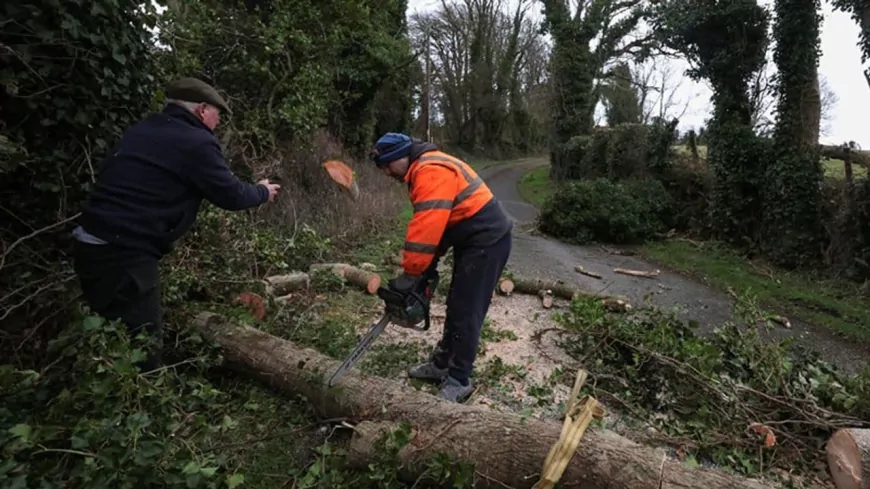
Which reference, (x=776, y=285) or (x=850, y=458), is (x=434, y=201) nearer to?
(x=850, y=458)

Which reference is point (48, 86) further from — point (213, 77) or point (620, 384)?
point (213, 77)

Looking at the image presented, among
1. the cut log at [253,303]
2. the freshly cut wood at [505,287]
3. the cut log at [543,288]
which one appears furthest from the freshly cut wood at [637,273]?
the cut log at [253,303]

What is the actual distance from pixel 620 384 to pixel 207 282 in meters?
3.36

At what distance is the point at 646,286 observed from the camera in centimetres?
804

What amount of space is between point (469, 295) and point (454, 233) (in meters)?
0.41

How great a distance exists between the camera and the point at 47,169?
2.72 m

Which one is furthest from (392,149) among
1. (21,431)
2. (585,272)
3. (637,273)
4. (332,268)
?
(637,273)

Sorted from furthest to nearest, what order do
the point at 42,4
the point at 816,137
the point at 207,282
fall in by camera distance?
the point at 816,137 → the point at 207,282 → the point at 42,4

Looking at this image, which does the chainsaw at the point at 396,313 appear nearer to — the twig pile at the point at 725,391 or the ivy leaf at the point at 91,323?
the ivy leaf at the point at 91,323

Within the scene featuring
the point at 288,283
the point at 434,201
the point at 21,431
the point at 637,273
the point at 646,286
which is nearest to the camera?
the point at 21,431

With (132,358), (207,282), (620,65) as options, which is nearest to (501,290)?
(207,282)

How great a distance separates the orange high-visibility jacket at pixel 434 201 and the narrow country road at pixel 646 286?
2.54 m

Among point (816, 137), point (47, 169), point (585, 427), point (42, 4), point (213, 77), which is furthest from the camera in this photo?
point (816, 137)

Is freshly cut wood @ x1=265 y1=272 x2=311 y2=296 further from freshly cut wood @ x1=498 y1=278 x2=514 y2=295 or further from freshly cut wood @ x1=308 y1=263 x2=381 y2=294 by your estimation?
freshly cut wood @ x1=498 y1=278 x2=514 y2=295
